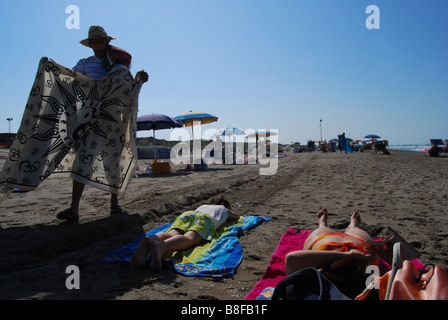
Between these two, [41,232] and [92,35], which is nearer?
[41,232]

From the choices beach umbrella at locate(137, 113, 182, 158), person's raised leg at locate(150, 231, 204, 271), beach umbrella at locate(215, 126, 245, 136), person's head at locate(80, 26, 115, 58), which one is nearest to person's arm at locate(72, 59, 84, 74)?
person's head at locate(80, 26, 115, 58)

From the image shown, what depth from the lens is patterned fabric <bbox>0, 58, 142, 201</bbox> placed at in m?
3.17

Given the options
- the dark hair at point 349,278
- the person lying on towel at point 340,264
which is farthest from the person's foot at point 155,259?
the dark hair at point 349,278

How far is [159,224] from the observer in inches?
147

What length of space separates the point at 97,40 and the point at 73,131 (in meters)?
1.19

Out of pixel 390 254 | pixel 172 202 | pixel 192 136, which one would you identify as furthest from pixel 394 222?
pixel 192 136

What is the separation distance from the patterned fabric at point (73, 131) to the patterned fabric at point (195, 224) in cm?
130

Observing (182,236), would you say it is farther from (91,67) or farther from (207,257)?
(91,67)

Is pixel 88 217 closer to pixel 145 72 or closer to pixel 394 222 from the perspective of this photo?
pixel 145 72

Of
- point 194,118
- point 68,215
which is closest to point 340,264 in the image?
point 68,215

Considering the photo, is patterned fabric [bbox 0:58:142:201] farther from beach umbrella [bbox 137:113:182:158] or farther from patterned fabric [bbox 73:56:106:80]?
beach umbrella [bbox 137:113:182:158]

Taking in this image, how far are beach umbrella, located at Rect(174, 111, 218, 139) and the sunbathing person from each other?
34.5 feet

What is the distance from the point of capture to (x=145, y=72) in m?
3.92
